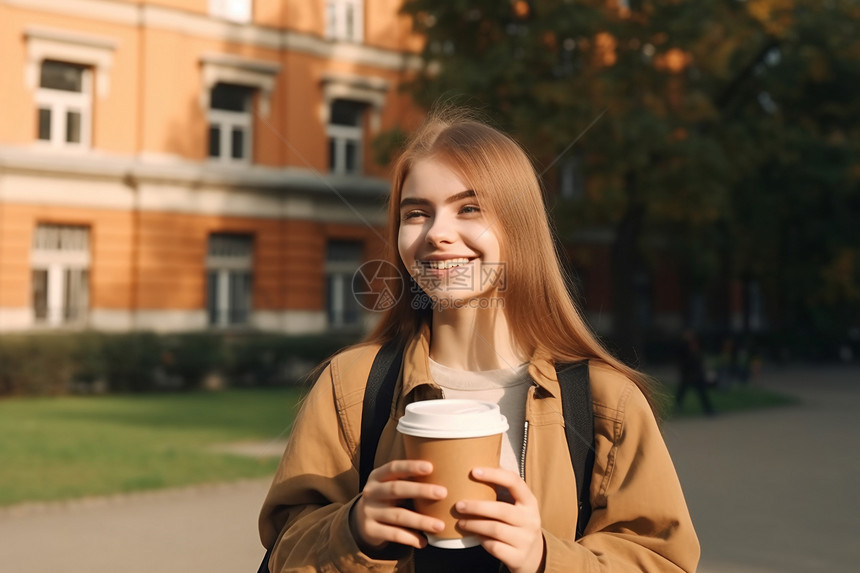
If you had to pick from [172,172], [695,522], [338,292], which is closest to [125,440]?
[695,522]

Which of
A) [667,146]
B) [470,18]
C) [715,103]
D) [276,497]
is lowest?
[276,497]

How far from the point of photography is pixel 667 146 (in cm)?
1658

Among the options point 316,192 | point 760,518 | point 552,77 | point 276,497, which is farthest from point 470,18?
point 276,497

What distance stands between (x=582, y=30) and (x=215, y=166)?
10007 mm

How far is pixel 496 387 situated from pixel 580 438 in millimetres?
262

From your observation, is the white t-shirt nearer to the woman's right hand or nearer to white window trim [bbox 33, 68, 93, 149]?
the woman's right hand

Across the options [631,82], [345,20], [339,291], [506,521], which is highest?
[345,20]

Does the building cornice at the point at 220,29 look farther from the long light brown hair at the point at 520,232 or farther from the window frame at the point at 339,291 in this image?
the long light brown hair at the point at 520,232

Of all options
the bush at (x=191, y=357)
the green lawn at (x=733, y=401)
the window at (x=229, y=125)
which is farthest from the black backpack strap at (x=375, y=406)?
the window at (x=229, y=125)

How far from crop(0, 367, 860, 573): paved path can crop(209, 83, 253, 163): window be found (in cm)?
1503

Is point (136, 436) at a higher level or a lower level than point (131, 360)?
lower

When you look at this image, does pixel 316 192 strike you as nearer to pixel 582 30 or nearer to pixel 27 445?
pixel 582 30

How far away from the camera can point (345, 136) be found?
24516mm

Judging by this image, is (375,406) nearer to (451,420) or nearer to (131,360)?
(451,420)
